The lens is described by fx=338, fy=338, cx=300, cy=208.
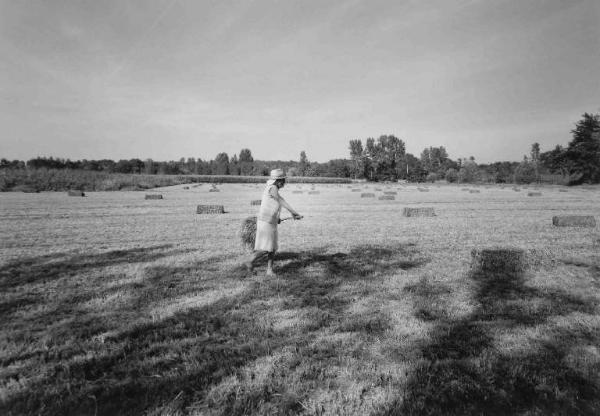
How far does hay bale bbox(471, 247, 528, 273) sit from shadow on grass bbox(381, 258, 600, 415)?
2.00 meters

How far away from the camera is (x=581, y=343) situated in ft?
13.8

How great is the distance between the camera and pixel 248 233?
919 centimetres

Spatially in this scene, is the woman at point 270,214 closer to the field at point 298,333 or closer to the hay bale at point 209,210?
the field at point 298,333

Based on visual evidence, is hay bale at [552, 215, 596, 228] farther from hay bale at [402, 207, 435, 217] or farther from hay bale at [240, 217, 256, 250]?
hay bale at [240, 217, 256, 250]

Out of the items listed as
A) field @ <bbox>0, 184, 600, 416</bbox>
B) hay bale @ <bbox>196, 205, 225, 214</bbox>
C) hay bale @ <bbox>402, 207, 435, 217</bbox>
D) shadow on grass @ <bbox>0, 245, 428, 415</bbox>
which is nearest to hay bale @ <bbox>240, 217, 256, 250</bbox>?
field @ <bbox>0, 184, 600, 416</bbox>

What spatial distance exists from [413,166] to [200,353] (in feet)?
373

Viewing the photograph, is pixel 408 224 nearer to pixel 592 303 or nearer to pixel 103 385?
pixel 592 303

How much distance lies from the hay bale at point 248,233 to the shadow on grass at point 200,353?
2470 millimetres

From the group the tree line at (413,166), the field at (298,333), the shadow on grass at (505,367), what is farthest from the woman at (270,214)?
the tree line at (413,166)

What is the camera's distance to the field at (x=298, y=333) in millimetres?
3109

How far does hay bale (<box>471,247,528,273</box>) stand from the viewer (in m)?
7.53

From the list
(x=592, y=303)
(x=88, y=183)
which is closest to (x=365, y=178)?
(x=88, y=183)

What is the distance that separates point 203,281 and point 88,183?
4609cm

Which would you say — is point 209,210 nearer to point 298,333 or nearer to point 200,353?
point 298,333
